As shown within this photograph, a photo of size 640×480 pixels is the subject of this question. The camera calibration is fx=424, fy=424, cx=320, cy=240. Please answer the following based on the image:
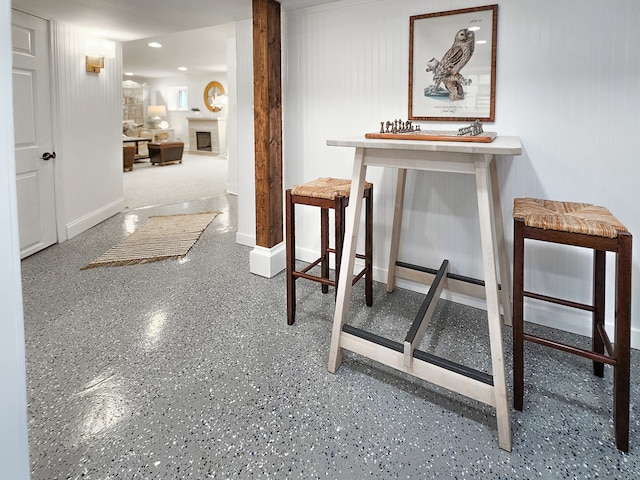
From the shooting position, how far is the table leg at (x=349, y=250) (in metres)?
1.82

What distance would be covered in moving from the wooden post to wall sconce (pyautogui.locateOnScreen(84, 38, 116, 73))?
2.24m

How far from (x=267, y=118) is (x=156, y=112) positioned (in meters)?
11.6

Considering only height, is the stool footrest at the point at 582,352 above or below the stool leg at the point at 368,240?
below

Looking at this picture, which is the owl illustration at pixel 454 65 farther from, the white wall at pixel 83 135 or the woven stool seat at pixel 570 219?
the white wall at pixel 83 135

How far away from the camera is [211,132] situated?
41.4ft

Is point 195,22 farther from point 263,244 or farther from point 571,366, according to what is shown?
point 571,366

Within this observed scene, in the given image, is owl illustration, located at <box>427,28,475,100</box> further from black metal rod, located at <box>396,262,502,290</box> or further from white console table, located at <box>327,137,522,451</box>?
black metal rod, located at <box>396,262,502,290</box>

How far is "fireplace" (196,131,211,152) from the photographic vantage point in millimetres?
12789

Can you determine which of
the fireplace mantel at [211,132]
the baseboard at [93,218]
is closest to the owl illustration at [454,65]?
the baseboard at [93,218]

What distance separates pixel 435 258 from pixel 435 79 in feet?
3.60

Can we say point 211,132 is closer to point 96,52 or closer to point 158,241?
point 96,52

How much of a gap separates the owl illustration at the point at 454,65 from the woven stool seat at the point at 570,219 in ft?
3.15

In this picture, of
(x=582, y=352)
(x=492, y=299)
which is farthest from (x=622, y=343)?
(x=492, y=299)

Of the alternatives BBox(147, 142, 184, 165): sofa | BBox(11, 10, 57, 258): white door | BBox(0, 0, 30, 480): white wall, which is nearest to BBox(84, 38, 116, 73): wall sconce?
BBox(11, 10, 57, 258): white door
